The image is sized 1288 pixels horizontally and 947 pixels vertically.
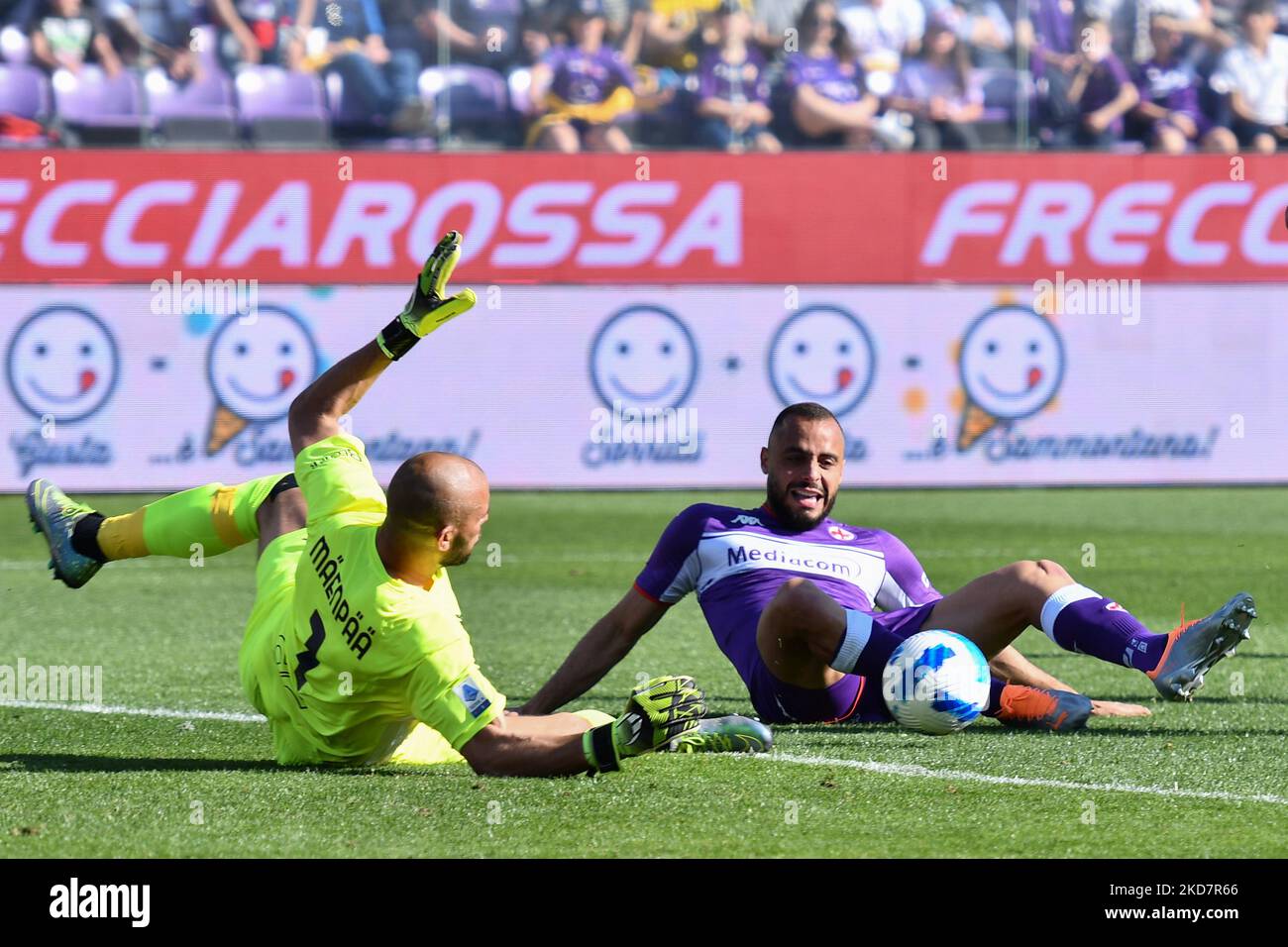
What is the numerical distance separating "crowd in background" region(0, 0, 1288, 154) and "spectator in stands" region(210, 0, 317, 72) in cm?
2

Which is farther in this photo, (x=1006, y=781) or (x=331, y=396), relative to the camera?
(x=331, y=396)

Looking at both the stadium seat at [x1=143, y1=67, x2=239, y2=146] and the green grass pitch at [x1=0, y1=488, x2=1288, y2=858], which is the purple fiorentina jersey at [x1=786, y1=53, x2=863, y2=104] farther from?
the green grass pitch at [x1=0, y1=488, x2=1288, y2=858]

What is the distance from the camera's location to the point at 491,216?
19.8 metres

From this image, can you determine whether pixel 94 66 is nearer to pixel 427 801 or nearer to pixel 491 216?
pixel 491 216

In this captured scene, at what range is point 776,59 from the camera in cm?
2069

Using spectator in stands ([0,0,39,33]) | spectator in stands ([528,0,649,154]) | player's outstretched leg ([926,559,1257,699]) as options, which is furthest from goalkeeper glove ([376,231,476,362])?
spectator in stands ([0,0,39,33])

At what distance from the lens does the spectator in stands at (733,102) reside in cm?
2042

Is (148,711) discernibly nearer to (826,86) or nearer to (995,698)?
(995,698)

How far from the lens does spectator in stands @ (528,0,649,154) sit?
20.2 meters

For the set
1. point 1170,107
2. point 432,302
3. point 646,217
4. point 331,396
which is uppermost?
point 1170,107

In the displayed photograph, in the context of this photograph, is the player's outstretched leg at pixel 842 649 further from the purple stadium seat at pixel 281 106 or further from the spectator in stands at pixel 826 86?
the purple stadium seat at pixel 281 106

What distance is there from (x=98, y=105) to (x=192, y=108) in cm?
97

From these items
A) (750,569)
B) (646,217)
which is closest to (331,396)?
(750,569)
